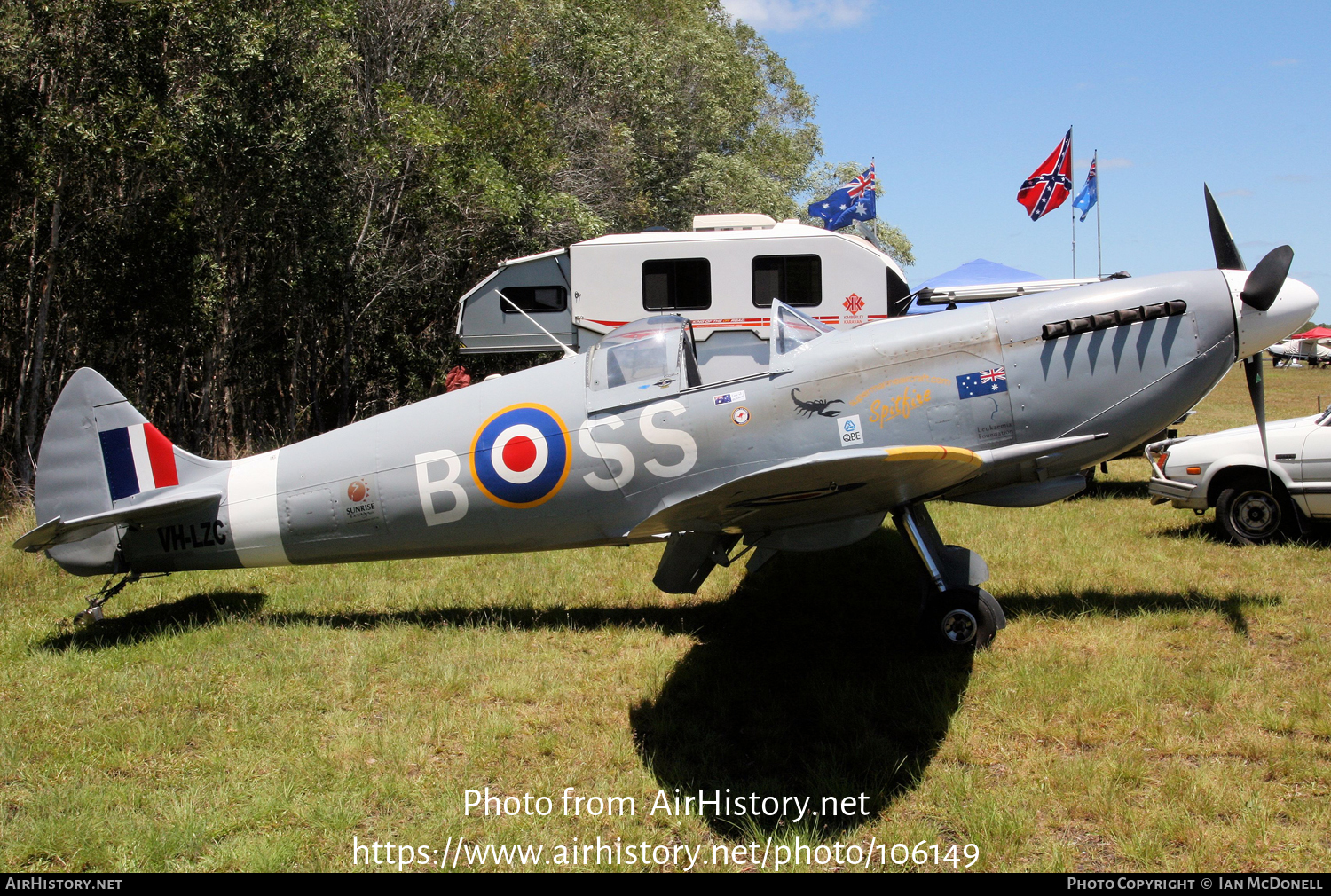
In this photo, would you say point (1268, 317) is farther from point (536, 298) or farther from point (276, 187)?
point (276, 187)

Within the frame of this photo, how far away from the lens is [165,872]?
354cm

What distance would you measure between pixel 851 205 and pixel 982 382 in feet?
46.4

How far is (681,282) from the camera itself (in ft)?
39.1

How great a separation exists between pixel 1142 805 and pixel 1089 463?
8.23 ft

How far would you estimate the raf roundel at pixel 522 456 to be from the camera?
18.7 ft

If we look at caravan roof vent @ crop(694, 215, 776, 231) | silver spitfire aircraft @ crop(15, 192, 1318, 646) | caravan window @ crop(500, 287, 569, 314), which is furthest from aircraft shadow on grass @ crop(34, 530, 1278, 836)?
caravan window @ crop(500, 287, 569, 314)

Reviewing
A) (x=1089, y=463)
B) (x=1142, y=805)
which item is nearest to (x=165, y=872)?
(x=1142, y=805)

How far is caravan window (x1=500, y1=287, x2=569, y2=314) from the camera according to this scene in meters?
12.8

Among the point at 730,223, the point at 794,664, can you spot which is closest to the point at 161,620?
the point at 794,664

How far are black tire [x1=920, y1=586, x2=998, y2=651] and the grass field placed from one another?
14cm

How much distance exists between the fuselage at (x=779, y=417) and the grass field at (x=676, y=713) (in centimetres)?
99

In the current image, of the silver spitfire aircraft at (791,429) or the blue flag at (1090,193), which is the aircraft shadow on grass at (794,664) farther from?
the blue flag at (1090,193)

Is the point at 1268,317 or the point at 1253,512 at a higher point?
the point at 1268,317

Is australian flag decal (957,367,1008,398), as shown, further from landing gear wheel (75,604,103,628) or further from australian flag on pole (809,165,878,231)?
australian flag on pole (809,165,878,231)
